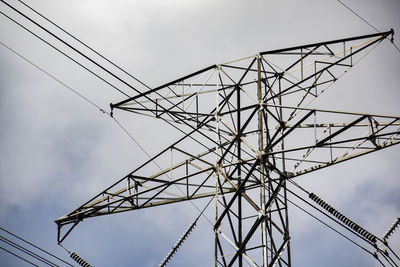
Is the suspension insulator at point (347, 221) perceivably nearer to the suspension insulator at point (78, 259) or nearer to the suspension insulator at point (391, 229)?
the suspension insulator at point (391, 229)

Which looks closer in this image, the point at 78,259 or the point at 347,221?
the point at 347,221

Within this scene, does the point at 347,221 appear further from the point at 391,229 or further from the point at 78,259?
the point at 78,259

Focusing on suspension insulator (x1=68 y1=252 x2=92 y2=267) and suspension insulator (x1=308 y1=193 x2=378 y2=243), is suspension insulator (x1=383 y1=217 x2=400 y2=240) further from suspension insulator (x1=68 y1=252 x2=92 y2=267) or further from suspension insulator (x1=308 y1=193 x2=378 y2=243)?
suspension insulator (x1=68 y1=252 x2=92 y2=267)

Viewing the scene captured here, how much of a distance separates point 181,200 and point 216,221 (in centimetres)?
211

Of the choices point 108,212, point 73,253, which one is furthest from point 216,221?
point 73,253

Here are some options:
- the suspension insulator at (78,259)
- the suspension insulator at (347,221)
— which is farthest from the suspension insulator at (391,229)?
the suspension insulator at (78,259)

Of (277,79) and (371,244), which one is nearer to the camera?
(371,244)

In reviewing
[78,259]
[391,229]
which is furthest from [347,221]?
[78,259]

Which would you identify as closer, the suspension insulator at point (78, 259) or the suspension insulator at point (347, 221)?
the suspension insulator at point (347, 221)

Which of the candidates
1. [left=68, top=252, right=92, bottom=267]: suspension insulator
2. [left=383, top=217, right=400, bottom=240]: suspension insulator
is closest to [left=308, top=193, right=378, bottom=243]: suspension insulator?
[left=383, top=217, right=400, bottom=240]: suspension insulator

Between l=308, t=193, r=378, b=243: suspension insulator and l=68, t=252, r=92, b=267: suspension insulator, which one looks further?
l=68, t=252, r=92, b=267: suspension insulator

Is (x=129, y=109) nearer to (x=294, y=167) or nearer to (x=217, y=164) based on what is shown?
(x=217, y=164)

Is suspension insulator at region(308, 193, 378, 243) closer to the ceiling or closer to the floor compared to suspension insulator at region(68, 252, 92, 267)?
closer to the ceiling

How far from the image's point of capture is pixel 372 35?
64.9ft
